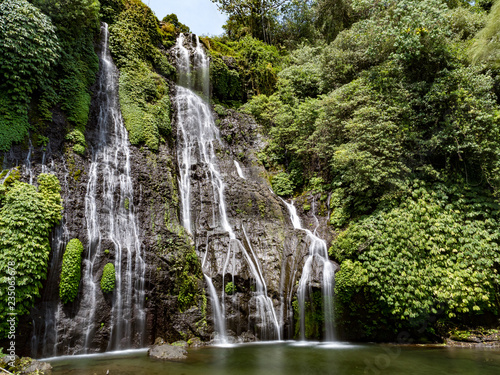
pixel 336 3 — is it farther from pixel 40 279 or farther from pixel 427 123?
pixel 40 279

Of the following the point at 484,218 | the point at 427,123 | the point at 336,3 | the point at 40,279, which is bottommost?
the point at 40,279

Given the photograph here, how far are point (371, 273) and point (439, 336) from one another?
3167mm

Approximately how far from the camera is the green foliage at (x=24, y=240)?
7.93m

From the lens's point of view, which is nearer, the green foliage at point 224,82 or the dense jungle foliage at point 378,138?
the dense jungle foliage at point 378,138

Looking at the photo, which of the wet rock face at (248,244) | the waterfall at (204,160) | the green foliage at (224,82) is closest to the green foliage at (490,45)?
the wet rock face at (248,244)

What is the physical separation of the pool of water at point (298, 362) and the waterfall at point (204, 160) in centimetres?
132

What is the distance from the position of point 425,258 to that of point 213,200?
8.98 m

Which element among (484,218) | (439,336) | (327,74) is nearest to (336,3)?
(327,74)

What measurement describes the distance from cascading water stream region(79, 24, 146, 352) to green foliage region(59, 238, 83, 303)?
0.26 metres

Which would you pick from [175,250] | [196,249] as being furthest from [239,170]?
[175,250]

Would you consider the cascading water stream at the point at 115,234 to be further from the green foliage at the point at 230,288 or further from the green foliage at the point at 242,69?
the green foliage at the point at 242,69

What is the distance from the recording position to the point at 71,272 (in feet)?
29.6

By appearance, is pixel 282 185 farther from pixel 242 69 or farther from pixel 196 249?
pixel 242 69

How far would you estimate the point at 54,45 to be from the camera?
12.2 m
